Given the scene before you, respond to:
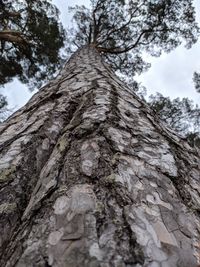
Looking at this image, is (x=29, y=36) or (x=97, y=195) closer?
(x=97, y=195)

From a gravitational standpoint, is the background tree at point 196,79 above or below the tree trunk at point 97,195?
above

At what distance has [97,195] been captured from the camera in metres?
0.63

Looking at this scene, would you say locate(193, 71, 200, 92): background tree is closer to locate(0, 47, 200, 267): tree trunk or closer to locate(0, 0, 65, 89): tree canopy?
locate(0, 0, 65, 89): tree canopy

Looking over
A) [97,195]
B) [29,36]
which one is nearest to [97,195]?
[97,195]

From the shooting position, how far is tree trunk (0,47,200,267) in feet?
1.68

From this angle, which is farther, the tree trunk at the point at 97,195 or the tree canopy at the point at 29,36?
the tree canopy at the point at 29,36

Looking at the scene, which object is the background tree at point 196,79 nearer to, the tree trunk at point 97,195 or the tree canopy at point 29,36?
the tree canopy at point 29,36

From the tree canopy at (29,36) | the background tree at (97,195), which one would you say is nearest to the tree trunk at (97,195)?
the background tree at (97,195)

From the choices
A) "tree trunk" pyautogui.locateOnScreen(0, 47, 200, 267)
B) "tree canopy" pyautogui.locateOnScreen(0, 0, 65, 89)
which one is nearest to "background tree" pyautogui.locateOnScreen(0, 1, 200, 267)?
"tree trunk" pyautogui.locateOnScreen(0, 47, 200, 267)

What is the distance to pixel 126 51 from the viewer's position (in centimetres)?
833

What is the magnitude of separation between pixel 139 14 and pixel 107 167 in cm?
811

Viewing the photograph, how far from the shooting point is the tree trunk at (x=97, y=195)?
51cm

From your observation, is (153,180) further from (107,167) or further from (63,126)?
(63,126)

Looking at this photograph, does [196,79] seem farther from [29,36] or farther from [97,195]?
[97,195]
